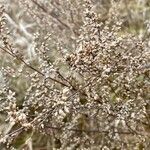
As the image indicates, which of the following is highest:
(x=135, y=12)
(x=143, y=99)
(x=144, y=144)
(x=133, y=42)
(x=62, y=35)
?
(x=135, y=12)

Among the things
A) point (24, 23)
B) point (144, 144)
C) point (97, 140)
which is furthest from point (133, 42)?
point (24, 23)

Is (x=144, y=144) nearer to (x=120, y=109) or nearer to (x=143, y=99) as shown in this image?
(x=143, y=99)

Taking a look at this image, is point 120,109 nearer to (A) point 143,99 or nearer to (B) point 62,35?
(A) point 143,99

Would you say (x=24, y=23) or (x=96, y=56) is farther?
(x=24, y=23)

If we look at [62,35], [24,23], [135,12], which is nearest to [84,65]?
[62,35]

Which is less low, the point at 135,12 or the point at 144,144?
the point at 135,12

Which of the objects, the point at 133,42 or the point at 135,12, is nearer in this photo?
the point at 133,42

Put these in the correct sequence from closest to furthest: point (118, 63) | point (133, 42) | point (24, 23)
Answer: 1. point (118, 63)
2. point (133, 42)
3. point (24, 23)

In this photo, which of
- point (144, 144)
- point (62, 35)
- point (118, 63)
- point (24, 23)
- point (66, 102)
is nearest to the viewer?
point (66, 102)

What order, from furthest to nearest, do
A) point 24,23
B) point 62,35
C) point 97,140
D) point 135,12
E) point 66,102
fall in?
point 24,23, point 135,12, point 62,35, point 97,140, point 66,102
